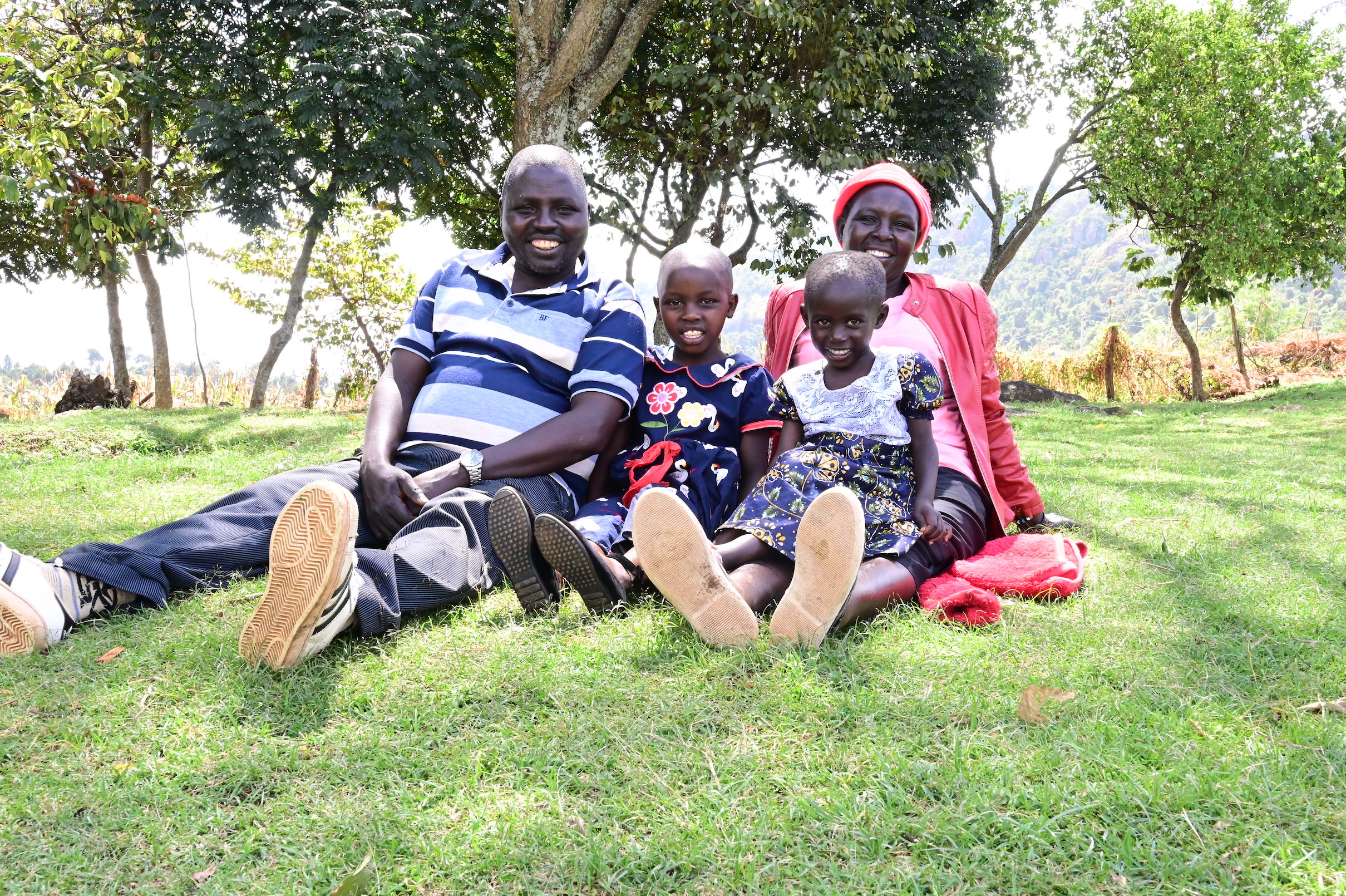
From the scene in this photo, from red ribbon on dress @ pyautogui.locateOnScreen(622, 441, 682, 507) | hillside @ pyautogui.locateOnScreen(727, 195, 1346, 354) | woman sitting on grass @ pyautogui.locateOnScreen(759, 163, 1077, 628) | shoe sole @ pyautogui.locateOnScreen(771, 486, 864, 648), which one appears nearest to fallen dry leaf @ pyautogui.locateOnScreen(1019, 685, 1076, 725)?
shoe sole @ pyautogui.locateOnScreen(771, 486, 864, 648)

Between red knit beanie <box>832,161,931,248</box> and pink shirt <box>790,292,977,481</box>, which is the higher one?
red knit beanie <box>832,161,931,248</box>

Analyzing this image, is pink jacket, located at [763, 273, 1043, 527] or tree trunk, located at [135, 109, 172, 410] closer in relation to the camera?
pink jacket, located at [763, 273, 1043, 527]

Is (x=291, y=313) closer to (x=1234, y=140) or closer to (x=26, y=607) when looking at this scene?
(x=26, y=607)

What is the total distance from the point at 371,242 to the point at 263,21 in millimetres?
8327

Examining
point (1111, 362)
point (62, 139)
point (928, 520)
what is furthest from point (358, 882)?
point (1111, 362)

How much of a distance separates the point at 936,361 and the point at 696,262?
1.06 m

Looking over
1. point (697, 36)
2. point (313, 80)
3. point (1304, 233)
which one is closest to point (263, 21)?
point (313, 80)

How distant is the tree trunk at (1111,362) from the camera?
59.8 feet

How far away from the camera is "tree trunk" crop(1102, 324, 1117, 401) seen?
1822 cm

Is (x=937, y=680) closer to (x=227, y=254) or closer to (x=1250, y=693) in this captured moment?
(x=1250, y=693)

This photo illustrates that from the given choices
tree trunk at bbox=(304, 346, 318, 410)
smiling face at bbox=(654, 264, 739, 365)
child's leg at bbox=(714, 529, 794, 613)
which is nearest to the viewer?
child's leg at bbox=(714, 529, 794, 613)

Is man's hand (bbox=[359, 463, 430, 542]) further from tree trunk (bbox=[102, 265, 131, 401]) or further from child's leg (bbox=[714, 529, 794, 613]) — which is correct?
tree trunk (bbox=[102, 265, 131, 401])

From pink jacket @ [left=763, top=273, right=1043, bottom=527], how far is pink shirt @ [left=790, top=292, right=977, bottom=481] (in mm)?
27

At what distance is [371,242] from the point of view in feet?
58.7
